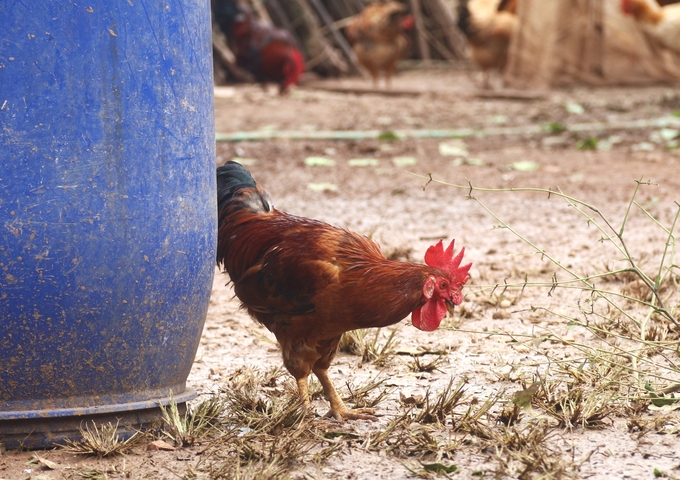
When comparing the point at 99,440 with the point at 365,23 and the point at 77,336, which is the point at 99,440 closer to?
the point at 77,336

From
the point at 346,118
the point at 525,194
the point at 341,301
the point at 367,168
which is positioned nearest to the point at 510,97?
the point at 346,118

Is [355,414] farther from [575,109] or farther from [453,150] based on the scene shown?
[575,109]

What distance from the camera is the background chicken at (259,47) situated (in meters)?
13.4

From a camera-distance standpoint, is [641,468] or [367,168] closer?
[641,468]

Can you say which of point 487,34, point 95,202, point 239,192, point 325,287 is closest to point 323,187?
point 239,192

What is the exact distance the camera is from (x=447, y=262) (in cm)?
292

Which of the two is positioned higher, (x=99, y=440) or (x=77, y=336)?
(x=77, y=336)

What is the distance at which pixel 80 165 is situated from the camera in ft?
8.11

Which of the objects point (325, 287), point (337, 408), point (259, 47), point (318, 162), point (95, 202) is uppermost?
point (259, 47)

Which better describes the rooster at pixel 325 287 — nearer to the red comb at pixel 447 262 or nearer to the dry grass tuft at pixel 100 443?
the red comb at pixel 447 262

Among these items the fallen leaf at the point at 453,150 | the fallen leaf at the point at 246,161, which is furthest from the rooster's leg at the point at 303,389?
the fallen leaf at the point at 453,150

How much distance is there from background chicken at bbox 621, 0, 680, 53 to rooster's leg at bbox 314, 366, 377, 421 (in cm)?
1159

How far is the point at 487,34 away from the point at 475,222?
8480mm

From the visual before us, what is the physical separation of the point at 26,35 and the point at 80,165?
375mm
